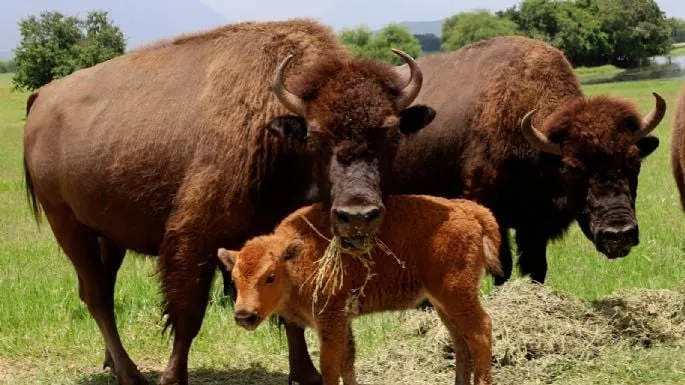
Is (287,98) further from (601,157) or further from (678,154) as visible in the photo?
(678,154)

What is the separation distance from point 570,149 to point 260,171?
2472 millimetres

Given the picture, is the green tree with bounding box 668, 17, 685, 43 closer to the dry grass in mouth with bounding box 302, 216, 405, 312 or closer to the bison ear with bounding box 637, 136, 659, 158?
the bison ear with bounding box 637, 136, 659, 158

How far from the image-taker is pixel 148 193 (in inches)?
234

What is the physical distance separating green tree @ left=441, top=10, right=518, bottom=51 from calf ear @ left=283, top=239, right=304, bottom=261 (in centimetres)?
7824

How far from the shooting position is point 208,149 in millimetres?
5680

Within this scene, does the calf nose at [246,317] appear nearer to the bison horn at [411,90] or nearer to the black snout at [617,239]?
the bison horn at [411,90]

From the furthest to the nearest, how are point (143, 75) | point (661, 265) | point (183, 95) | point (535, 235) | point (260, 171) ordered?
1. point (661, 265)
2. point (535, 235)
3. point (143, 75)
4. point (183, 95)
5. point (260, 171)

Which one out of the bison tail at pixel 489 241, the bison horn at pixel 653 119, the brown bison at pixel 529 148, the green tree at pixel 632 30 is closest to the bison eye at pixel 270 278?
the bison tail at pixel 489 241

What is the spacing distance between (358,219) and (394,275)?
0.47m

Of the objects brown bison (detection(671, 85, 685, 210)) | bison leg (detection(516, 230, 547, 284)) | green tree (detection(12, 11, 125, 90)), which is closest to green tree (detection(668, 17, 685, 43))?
green tree (detection(12, 11, 125, 90))

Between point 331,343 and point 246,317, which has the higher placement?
point 246,317

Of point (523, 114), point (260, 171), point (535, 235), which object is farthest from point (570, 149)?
point (260, 171)

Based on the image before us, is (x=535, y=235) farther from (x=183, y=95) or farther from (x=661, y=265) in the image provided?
(x=183, y=95)

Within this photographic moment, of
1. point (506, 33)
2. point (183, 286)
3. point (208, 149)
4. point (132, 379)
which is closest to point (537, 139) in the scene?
point (208, 149)
